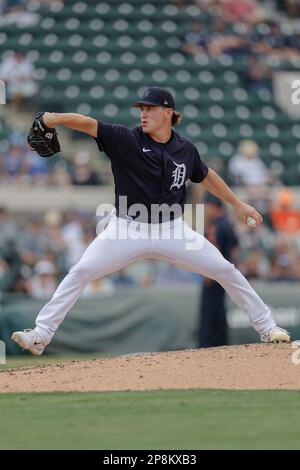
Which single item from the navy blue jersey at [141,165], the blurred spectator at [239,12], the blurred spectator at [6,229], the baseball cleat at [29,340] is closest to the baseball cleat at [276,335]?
the navy blue jersey at [141,165]

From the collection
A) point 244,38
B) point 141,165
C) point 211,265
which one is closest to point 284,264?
point 244,38

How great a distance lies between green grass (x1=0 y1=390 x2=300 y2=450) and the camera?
557 centimetres

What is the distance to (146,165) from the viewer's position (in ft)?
25.7

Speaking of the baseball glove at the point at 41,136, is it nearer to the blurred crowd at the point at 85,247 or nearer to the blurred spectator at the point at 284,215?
the blurred crowd at the point at 85,247

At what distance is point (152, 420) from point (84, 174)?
11354mm

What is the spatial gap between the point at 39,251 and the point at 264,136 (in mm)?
6180

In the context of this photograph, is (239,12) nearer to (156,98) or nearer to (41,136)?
(156,98)

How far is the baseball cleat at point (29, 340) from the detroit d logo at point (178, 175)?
1.51 meters

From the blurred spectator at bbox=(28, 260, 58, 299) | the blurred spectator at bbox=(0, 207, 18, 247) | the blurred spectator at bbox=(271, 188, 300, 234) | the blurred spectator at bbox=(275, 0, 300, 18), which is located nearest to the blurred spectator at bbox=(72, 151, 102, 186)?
the blurred spectator at bbox=(0, 207, 18, 247)

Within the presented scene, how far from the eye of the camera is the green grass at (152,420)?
219 inches

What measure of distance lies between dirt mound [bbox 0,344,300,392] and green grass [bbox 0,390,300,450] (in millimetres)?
278

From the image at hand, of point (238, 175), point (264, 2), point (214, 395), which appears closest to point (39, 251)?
point (238, 175)

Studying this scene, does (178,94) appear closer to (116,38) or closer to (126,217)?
(116,38)

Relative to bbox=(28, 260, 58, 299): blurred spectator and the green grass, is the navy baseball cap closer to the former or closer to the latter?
the green grass
